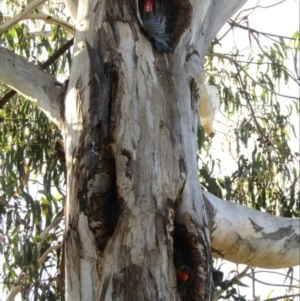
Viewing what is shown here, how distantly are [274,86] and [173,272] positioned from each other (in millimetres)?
2854

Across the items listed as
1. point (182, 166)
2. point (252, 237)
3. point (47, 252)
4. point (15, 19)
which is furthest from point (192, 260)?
point (47, 252)

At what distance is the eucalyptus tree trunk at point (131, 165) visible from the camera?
1.73 metres

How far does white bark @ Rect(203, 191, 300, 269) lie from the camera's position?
2.43 meters

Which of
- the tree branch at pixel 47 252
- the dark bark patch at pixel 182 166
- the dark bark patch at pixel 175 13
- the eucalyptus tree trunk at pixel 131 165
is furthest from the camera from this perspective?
the tree branch at pixel 47 252

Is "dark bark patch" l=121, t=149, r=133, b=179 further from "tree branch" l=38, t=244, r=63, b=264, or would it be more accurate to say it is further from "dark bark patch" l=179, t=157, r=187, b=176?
"tree branch" l=38, t=244, r=63, b=264

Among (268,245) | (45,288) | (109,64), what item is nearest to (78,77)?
(109,64)

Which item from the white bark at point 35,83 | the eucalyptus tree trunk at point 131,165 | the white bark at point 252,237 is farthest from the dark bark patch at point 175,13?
the white bark at point 252,237

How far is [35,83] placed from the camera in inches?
91.4

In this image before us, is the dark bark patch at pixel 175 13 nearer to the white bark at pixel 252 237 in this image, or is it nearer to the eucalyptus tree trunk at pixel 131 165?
the eucalyptus tree trunk at pixel 131 165

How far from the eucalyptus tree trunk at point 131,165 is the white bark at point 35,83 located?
141mm

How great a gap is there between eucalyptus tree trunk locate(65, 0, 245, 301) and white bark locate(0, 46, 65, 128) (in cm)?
14

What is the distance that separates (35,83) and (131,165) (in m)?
0.64

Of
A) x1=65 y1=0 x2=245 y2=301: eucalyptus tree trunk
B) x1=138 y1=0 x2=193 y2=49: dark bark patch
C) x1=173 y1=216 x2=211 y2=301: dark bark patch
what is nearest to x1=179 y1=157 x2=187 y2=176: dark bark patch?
x1=65 y1=0 x2=245 y2=301: eucalyptus tree trunk

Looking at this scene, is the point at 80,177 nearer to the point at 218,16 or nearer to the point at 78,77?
the point at 78,77
